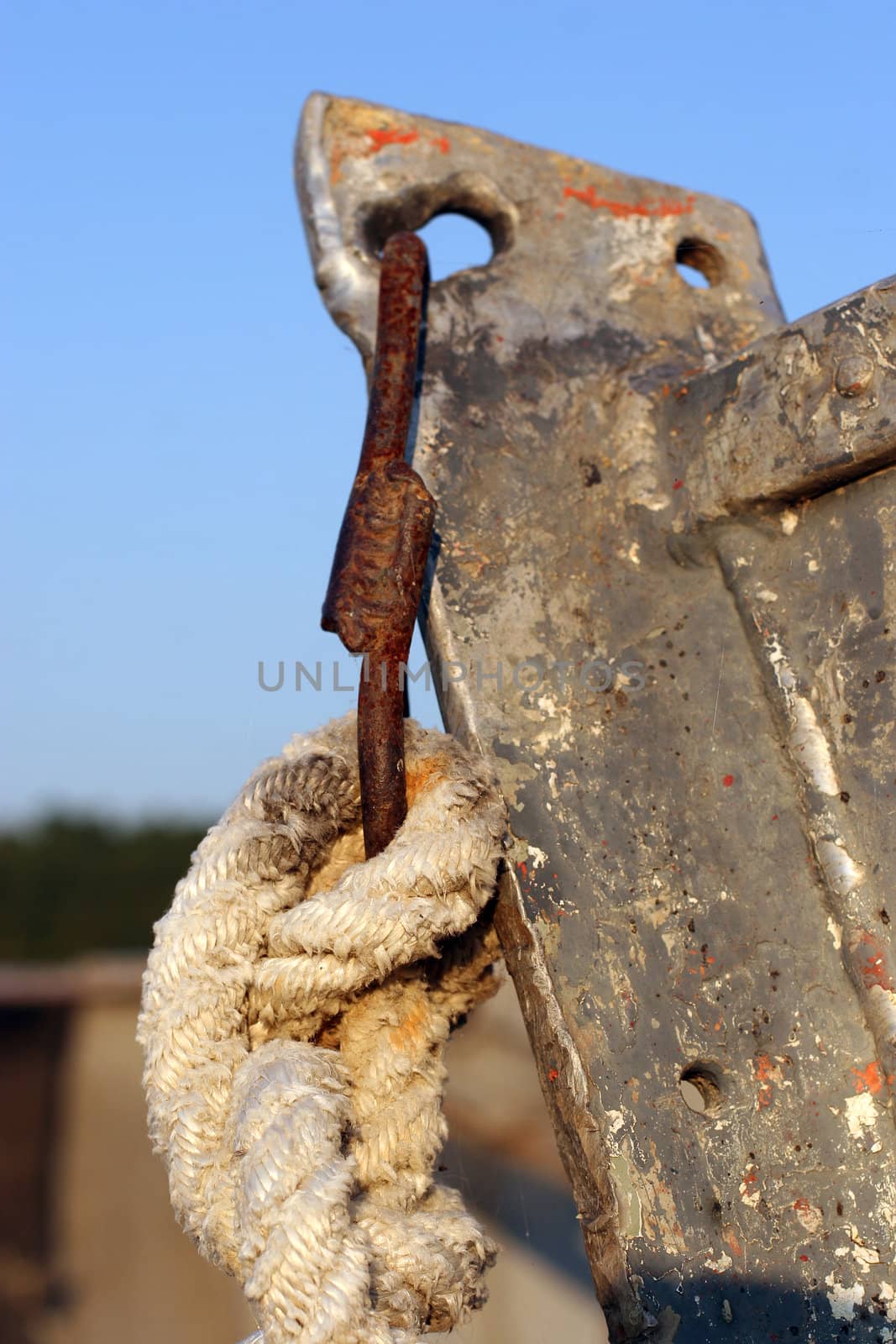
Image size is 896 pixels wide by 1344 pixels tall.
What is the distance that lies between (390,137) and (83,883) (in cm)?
1125

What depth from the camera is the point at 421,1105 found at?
2.83 feet

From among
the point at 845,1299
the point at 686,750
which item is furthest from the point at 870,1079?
the point at 686,750

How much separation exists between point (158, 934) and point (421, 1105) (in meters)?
0.22

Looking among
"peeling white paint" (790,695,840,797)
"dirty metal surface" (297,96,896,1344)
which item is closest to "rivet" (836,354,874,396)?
"dirty metal surface" (297,96,896,1344)

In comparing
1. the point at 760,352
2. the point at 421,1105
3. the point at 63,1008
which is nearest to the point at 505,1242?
the point at 63,1008

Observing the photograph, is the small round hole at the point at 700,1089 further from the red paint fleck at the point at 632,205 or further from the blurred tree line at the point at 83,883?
the blurred tree line at the point at 83,883

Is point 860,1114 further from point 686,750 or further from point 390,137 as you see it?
point 390,137

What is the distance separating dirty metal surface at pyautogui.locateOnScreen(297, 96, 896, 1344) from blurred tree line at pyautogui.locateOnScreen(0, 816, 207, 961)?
10.0m

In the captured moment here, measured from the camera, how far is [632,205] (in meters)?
1.18

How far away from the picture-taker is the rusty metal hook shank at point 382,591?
0.86 m

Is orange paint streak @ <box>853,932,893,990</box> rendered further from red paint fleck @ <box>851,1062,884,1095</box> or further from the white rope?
the white rope

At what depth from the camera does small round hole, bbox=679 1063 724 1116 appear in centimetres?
81

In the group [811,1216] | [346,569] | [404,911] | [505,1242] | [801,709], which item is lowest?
[505,1242]

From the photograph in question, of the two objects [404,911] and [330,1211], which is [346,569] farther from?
[330,1211]
